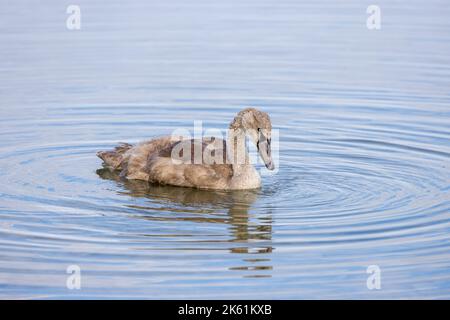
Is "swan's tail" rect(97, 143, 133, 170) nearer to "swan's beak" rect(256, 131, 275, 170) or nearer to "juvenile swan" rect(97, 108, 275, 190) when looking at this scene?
"juvenile swan" rect(97, 108, 275, 190)

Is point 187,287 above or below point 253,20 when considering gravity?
below

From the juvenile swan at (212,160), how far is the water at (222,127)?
207mm

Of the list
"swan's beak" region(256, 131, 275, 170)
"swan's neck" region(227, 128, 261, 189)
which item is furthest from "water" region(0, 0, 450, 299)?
"swan's beak" region(256, 131, 275, 170)

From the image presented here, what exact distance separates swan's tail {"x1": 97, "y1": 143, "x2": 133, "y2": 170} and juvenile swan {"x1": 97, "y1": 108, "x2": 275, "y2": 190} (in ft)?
1.02

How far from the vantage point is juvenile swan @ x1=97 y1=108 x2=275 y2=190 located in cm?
1293

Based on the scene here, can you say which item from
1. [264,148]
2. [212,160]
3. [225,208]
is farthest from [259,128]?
[225,208]

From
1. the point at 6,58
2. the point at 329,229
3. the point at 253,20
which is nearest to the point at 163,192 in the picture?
the point at 329,229

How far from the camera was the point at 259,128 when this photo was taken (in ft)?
42.5

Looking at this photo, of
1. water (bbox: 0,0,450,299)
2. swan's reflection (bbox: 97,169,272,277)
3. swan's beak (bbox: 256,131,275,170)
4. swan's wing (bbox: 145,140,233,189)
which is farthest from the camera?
swan's wing (bbox: 145,140,233,189)

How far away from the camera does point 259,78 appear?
760 inches

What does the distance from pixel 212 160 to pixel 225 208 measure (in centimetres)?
126

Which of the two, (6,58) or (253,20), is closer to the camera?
(6,58)

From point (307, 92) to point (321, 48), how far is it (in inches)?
149

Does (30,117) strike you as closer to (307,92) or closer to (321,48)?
(307,92)
